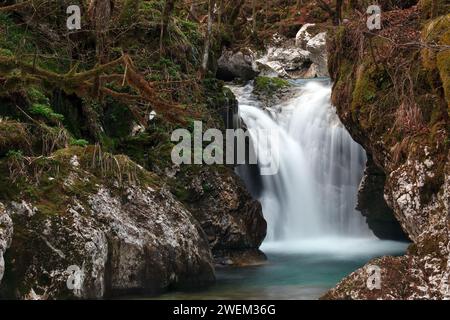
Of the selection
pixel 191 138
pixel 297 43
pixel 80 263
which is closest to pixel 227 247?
pixel 191 138

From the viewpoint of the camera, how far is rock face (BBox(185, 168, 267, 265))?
11438mm

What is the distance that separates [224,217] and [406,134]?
14.1 ft

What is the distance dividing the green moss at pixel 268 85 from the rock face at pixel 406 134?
679 cm

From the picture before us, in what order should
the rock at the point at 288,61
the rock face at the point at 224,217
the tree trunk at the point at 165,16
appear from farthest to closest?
1. the rock at the point at 288,61
2. the tree trunk at the point at 165,16
3. the rock face at the point at 224,217

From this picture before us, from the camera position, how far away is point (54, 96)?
10.3 meters

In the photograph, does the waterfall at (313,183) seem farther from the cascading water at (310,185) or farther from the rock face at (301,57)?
the rock face at (301,57)

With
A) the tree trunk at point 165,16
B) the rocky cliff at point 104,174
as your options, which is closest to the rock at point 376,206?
the rocky cliff at point 104,174

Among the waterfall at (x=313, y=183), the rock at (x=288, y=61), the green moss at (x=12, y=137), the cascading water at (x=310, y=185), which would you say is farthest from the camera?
the rock at (x=288, y=61)

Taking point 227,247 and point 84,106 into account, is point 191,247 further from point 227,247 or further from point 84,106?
point 84,106

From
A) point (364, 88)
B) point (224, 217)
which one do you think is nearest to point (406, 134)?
point (364, 88)

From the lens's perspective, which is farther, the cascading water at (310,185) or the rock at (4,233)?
the cascading water at (310,185)

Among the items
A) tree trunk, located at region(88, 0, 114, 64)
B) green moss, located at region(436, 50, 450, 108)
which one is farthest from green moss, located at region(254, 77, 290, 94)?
green moss, located at region(436, 50, 450, 108)

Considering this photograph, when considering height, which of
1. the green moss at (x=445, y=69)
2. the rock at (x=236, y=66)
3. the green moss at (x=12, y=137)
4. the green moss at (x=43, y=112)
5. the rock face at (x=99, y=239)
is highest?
the rock at (x=236, y=66)

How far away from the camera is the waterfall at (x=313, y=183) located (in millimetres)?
14602
